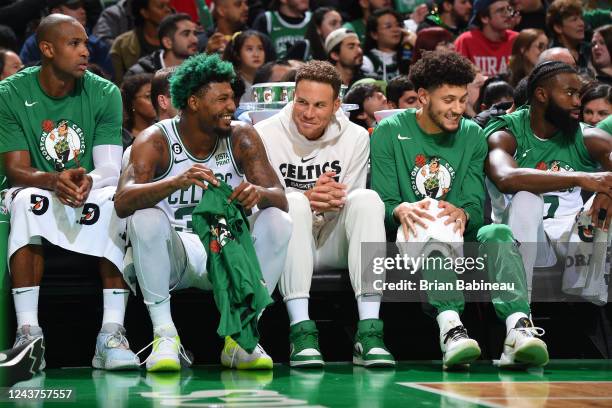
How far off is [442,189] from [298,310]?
1045 mm

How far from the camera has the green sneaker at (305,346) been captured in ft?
17.1

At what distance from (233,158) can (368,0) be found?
17.3 ft

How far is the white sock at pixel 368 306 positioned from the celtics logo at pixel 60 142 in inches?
65.5

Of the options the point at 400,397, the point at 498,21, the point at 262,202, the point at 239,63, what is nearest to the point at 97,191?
the point at 262,202

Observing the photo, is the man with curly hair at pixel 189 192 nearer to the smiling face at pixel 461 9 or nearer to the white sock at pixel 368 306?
the white sock at pixel 368 306

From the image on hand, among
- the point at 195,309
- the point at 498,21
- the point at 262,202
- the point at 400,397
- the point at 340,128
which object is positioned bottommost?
the point at 400,397

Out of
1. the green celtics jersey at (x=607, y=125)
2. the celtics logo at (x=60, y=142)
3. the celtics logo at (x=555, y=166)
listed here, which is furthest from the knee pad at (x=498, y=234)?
the celtics logo at (x=60, y=142)

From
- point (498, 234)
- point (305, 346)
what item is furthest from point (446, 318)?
point (305, 346)

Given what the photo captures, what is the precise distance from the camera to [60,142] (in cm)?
571

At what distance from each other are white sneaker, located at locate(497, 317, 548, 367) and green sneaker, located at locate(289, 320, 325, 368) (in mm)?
881

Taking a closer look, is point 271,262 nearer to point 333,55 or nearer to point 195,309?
point 195,309

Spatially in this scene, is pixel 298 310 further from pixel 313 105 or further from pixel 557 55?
pixel 557 55

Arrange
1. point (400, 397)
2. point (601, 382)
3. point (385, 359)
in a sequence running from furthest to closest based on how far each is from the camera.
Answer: point (385, 359), point (601, 382), point (400, 397)

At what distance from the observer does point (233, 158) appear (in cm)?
554
